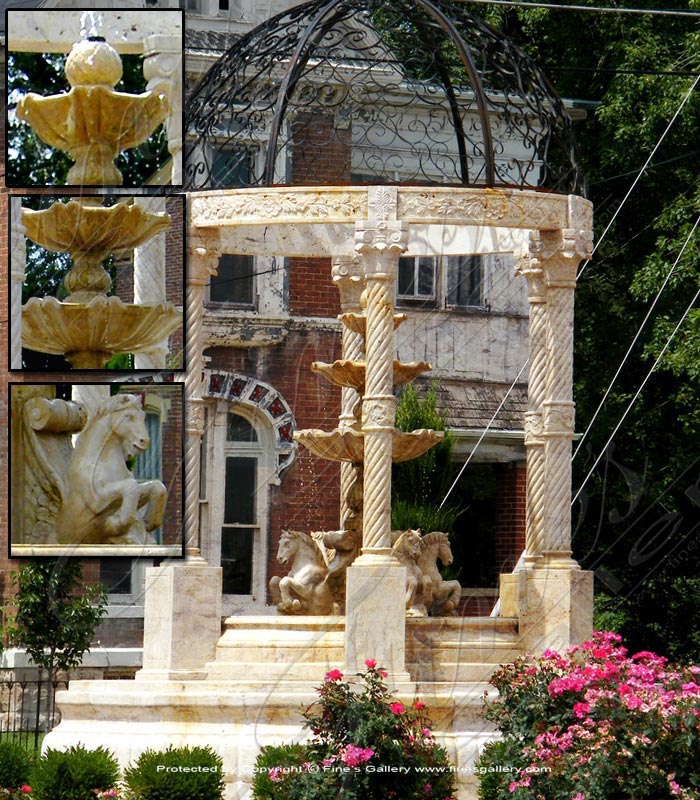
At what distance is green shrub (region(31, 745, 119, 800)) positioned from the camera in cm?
1420

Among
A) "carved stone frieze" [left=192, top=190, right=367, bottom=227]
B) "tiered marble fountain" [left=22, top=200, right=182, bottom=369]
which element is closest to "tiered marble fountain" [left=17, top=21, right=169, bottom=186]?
"tiered marble fountain" [left=22, top=200, right=182, bottom=369]

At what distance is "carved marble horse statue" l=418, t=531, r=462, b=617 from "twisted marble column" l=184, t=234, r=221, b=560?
85.6 inches

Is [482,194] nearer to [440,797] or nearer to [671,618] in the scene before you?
[440,797]

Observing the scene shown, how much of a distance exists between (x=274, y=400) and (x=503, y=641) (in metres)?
10.7

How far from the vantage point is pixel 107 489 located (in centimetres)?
1534

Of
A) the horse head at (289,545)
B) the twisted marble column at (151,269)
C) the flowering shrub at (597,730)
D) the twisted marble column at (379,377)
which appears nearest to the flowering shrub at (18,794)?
the flowering shrub at (597,730)

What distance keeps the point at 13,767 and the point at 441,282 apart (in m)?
15.0

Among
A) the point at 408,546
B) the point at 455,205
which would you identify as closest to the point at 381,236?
the point at 455,205

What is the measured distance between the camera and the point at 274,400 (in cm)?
2720

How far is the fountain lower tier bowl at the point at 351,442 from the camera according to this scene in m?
17.5

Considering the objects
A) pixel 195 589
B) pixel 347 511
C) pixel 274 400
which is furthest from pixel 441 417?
pixel 195 589

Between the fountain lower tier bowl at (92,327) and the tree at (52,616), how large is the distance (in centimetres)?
799

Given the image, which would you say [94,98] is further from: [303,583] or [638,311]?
[638,311]

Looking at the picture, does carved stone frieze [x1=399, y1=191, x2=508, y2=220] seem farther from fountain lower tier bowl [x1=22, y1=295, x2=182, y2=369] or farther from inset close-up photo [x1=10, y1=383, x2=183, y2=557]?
inset close-up photo [x1=10, y1=383, x2=183, y2=557]
